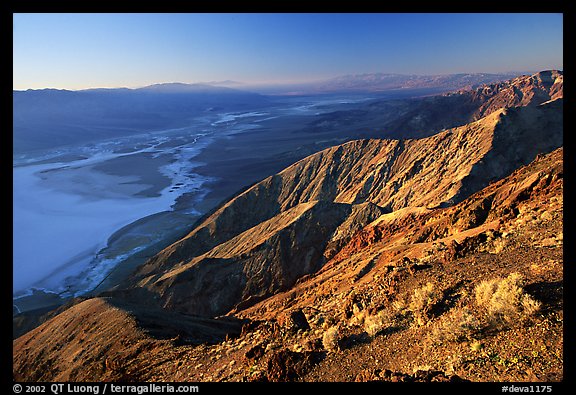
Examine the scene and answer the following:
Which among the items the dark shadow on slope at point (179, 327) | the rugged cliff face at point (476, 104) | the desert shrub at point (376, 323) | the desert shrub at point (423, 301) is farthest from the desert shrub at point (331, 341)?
the rugged cliff face at point (476, 104)

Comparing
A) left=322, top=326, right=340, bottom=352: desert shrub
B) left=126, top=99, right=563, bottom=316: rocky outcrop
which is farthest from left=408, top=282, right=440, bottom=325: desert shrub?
left=126, top=99, right=563, bottom=316: rocky outcrop

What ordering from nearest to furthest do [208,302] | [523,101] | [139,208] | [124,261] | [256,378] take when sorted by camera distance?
1. [256,378]
2. [208,302]
3. [124,261]
4. [139,208]
5. [523,101]

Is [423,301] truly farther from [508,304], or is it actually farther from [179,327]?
[179,327]

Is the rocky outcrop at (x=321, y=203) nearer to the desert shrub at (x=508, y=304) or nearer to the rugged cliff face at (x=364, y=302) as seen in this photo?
the rugged cliff face at (x=364, y=302)

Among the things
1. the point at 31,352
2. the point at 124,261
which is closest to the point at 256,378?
the point at 31,352
